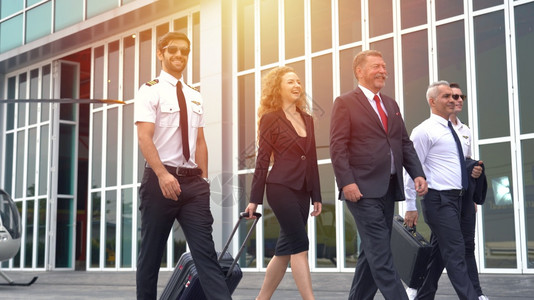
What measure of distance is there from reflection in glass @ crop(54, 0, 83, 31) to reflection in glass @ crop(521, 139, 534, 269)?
42.5ft

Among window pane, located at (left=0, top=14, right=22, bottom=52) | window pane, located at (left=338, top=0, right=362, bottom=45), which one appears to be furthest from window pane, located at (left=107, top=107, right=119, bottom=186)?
window pane, located at (left=338, top=0, right=362, bottom=45)

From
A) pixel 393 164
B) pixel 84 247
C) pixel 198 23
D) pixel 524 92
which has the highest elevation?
pixel 198 23

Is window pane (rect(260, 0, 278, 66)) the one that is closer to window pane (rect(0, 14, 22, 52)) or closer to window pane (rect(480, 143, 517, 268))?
window pane (rect(480, 143, 517, 268))

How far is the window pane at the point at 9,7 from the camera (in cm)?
2222

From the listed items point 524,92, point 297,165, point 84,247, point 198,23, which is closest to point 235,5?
point 198,23

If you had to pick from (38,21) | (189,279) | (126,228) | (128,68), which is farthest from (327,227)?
(38,21)

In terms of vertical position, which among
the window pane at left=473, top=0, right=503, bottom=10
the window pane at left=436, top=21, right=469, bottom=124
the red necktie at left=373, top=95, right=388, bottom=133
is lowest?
the red necktie at left=373, top=95, right=388, bottom=133

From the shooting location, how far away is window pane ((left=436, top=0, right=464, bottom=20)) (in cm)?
1220

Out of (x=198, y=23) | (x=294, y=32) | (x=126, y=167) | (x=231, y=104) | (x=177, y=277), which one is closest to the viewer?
(x=177, y=277)

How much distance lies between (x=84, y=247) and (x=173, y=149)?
17.7m

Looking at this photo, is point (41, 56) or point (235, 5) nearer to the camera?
point (235, 5)

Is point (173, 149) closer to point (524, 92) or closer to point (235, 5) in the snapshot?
point (524, 92)

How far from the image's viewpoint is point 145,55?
1909 cm

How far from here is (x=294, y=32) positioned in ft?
49.7
